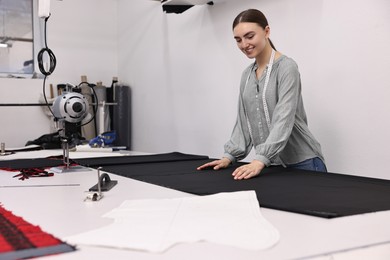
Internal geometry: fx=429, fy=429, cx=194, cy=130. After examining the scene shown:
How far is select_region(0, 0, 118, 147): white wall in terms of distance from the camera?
4758 millimetres

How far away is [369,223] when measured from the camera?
3.22ft

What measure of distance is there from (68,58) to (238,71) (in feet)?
8.42

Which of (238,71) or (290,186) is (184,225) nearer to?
(290,186)

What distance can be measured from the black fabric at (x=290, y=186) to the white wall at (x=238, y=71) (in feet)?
2.74

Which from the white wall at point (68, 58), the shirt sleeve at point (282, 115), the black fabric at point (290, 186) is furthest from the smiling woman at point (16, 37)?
the shirt sleeve at point (282, 115)

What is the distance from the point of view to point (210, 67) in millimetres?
3770

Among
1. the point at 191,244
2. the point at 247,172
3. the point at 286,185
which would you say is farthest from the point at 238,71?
the point at 191,244

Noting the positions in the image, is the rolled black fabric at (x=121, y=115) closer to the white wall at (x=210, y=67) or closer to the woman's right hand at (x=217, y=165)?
the white wall at (x=210, y=67)

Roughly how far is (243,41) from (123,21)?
11.9ft

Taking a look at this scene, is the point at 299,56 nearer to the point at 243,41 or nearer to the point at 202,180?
the point at 243,41

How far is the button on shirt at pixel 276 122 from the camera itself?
1850mm

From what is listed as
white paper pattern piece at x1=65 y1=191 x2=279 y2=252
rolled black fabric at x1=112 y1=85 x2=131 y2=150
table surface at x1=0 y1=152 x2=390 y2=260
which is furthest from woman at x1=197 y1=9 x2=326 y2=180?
rolled black fabric at x1=112 y1=85 x2=131 y2=150

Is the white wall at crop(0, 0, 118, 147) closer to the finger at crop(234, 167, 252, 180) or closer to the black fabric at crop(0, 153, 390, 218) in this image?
the black fabric at crop(0, 153, 390, 218)

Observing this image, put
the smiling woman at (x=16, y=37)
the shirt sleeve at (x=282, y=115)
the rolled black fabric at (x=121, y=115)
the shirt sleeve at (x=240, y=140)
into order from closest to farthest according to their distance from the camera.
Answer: the shirt sleeve at (x=282, y=115), the shirt sleeve at (x=240, y=140), the smiling woman at (x=16, y=37), the rolled black fabric at (x=121, y=115)
